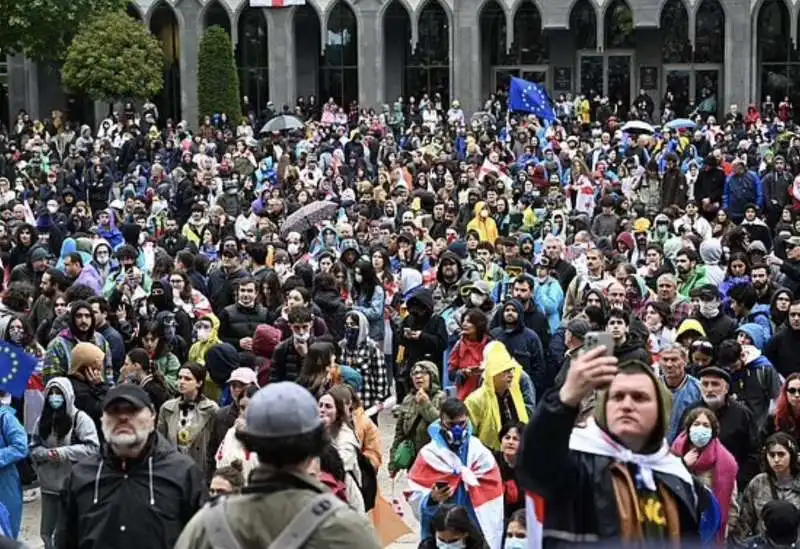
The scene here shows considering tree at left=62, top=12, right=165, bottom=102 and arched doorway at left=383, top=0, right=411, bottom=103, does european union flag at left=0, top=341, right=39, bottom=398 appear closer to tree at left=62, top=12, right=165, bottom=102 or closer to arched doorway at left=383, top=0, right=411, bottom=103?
tree at left=62, top=12, right=165, bottom=102

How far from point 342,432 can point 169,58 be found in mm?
41230

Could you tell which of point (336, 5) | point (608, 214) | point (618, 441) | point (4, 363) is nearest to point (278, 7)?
point (336, 5)

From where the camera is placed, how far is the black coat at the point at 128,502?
648 centimetres

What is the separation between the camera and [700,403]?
9.80m

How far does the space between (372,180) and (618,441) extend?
80.2ft

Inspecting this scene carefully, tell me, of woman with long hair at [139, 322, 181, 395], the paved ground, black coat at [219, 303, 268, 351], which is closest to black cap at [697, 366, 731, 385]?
the paved ground

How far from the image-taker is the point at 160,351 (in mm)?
12094

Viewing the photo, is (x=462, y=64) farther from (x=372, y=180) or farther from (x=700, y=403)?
(x=700, y=403)

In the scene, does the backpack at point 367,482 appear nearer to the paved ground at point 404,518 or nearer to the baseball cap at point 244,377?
the baseball cap at point 244,377

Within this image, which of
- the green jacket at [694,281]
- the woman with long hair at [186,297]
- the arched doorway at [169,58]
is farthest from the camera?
the arched doorway at [169,58]

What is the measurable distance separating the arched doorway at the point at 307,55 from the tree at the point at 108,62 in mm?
7962

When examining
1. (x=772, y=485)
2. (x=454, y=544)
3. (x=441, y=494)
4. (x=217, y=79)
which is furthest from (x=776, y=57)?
(x=454, y=544)

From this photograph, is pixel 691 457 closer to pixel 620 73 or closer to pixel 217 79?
pixel 217 79

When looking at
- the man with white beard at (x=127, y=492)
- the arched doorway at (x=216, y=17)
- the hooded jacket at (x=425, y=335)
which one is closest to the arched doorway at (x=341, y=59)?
the arched doorway at (x=216, y=17)
